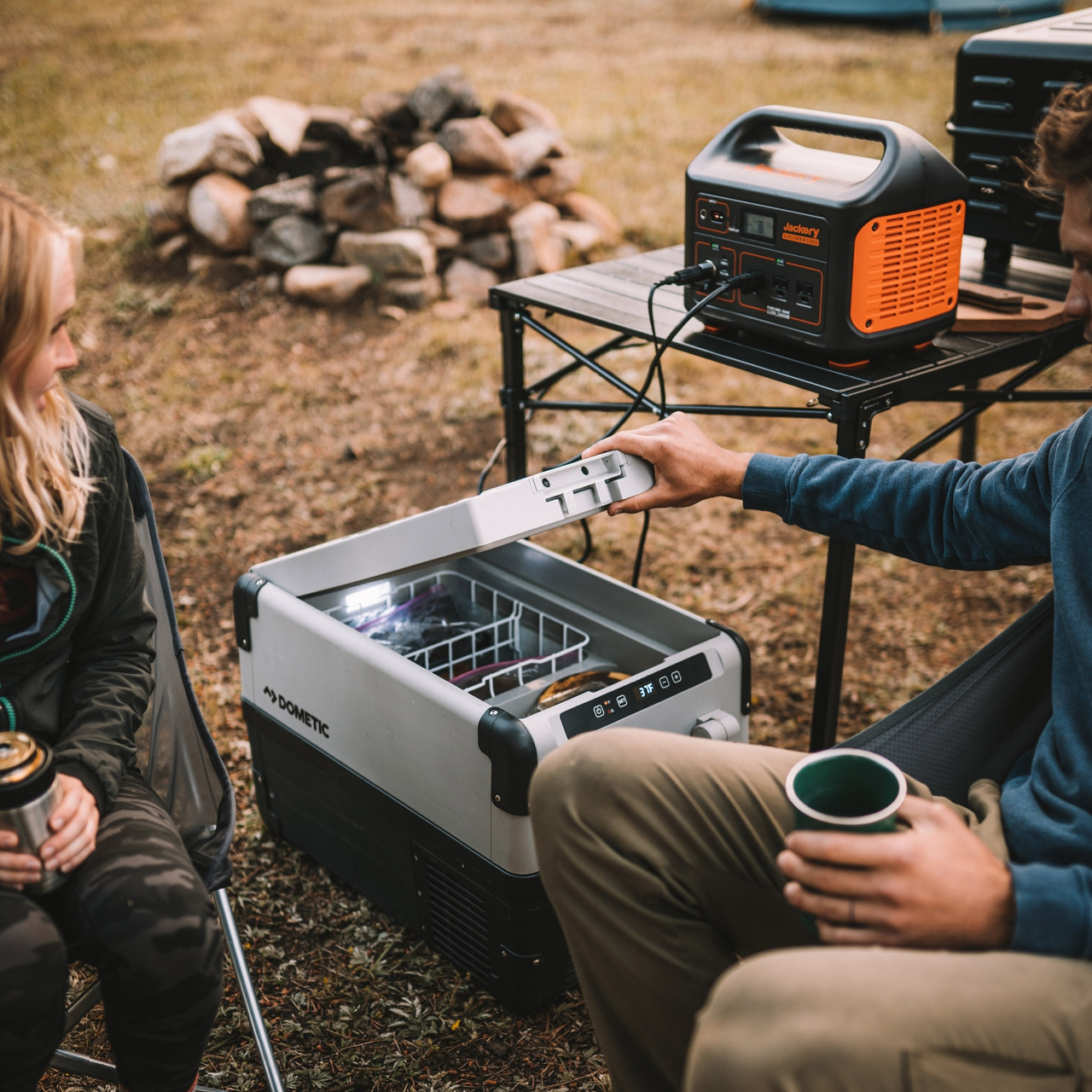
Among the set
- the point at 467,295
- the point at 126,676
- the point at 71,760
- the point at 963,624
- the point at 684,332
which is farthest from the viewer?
the point at 467,295

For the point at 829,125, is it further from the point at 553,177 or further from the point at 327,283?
the point at 553,177

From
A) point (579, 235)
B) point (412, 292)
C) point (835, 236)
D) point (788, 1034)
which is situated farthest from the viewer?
point (579, 235)

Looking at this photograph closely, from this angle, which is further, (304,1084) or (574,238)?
(574,238)

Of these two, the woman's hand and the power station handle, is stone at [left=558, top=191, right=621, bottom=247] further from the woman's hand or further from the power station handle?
the woman's hand

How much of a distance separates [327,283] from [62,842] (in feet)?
12.8

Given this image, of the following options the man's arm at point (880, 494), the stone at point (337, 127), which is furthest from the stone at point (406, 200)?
the man's arm at point (880, 494)

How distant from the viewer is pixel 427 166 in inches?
193

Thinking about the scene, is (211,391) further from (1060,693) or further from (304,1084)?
(1060,693)

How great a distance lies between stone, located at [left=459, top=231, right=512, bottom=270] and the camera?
198 inches

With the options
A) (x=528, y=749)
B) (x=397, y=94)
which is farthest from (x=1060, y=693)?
(x=397, y=94)

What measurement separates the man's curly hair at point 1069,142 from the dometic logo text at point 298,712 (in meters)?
1.30

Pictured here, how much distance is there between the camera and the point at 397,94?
5082 millimetres

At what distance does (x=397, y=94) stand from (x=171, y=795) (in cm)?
423

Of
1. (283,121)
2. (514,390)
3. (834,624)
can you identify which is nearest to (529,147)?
(283,121)
